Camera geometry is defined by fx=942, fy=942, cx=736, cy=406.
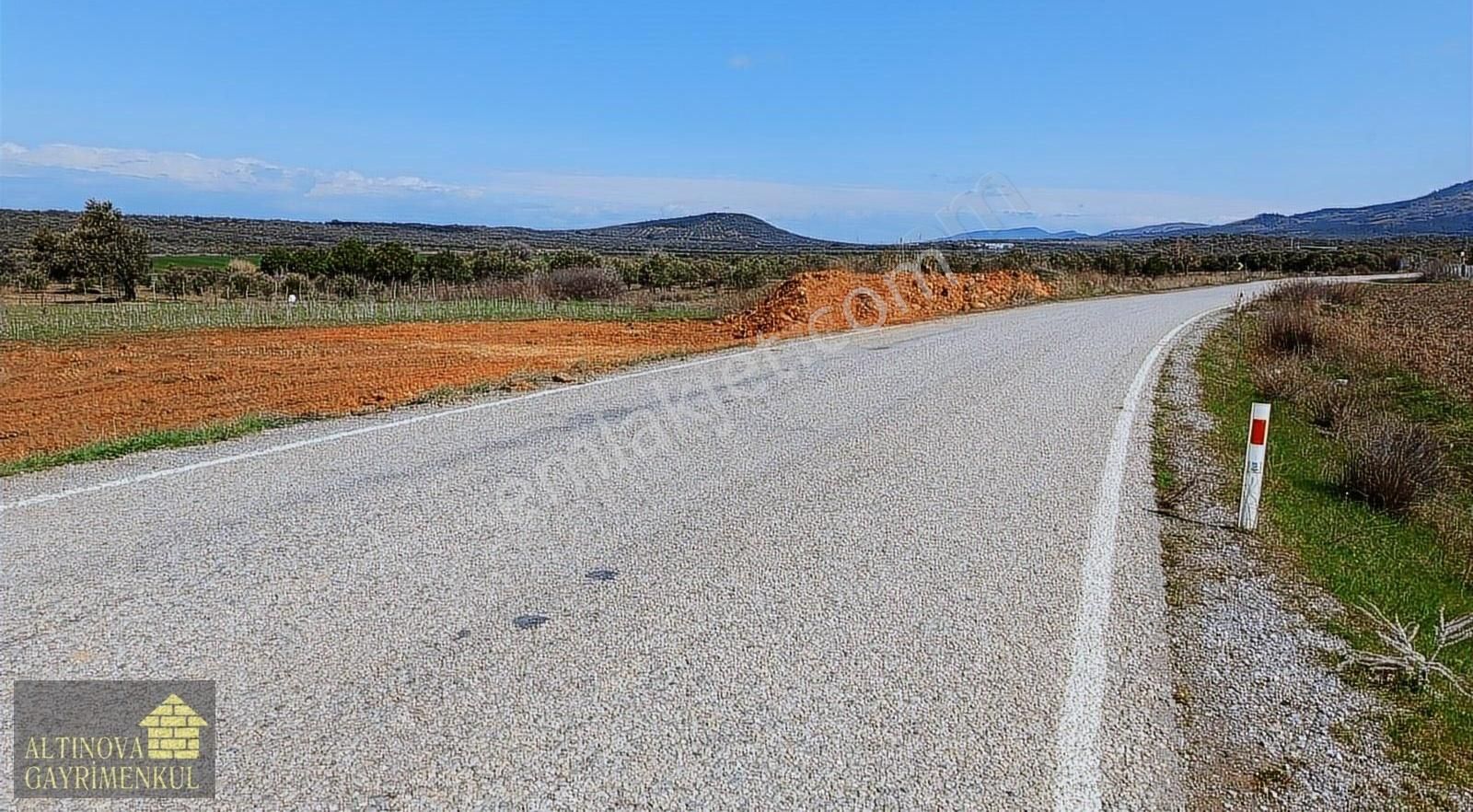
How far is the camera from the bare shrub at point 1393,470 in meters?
7.73

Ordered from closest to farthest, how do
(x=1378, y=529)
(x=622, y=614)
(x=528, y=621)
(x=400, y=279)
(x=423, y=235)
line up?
(x=528, y=621), (x=622, y=614), (x=1378, y=529), (x=400, y=279), (x=423, y=235)

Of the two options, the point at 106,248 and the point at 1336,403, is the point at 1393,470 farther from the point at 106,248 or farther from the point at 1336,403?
the point at 106,248

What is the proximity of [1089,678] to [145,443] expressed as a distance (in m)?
7.52

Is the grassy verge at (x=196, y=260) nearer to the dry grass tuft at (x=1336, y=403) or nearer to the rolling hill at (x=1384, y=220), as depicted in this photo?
the dry grass tuft at (x=1336, y=403)

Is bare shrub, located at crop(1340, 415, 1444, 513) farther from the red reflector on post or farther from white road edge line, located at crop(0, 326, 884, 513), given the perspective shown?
white road edge line, located at crop(0, 326, 884, 513)

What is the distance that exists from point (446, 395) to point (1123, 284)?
38728mm

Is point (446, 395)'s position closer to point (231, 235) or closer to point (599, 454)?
point (599, 454)

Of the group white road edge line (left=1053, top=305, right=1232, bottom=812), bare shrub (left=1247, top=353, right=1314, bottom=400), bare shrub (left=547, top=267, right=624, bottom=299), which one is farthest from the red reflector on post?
bare shrub (left=547, top=267, right=624, bottom=299)

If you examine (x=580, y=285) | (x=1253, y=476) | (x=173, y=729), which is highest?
(x=580, y=285)

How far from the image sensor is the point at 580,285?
125 ft

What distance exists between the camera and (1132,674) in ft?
13.2

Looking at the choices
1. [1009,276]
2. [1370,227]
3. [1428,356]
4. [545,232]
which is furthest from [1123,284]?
[1370,227]

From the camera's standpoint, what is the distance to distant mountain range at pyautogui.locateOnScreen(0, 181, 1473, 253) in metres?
87.1

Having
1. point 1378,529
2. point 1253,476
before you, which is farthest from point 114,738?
point 1378,529
